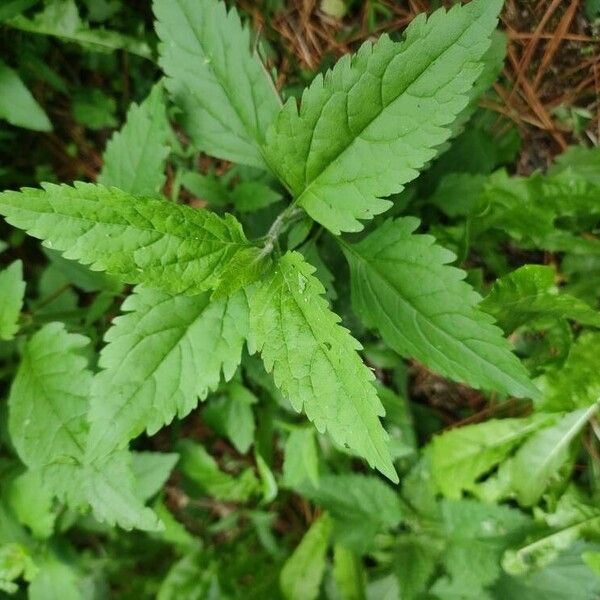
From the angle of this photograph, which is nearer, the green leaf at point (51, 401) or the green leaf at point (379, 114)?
the green leaf at point (379, 114)

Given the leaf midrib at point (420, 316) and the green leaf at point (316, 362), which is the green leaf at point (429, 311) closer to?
the leaf midrib at point (420, 316)

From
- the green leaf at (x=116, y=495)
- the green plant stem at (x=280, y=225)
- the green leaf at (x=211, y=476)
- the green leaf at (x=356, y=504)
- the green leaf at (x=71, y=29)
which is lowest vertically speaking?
the green leaf at (x=211, y=476)

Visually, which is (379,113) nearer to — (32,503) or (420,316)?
(420,316)

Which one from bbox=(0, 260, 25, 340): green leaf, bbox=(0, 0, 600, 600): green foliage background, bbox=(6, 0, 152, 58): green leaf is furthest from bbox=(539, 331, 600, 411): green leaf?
bbox=(6, 0, 152, 58): green leaf

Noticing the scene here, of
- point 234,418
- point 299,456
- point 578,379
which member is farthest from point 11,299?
point 578,379

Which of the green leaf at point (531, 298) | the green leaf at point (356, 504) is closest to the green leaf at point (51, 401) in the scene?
the green leaf at point (356, 504)

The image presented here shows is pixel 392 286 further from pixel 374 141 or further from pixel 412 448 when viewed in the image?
pixel 412 448
